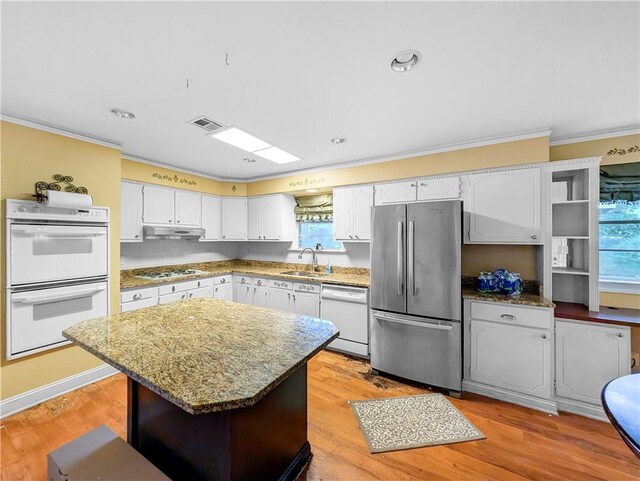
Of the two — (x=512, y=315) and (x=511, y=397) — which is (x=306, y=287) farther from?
(x=511, y=397)

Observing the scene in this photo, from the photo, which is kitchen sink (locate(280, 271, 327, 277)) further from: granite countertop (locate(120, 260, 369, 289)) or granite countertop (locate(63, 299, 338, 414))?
granite countertop (locate(63, 299, 338, 414))

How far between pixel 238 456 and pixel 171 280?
2.93m

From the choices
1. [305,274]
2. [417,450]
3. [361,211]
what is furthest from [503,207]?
[305,274]

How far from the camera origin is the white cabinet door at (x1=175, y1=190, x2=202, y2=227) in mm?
4118

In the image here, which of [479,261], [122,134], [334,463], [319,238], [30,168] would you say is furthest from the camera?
[319,238]

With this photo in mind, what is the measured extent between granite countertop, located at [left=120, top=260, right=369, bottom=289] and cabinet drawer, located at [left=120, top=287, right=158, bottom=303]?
0.23 feet

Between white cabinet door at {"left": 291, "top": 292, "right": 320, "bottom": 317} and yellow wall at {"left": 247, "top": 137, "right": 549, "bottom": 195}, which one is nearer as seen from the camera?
yellow wall at {"left": 247, "top": 137, "right": 549, "bottom": 195}

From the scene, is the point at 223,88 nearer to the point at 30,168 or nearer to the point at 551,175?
the point at 30,168

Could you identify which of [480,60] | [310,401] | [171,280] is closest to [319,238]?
[171,280]

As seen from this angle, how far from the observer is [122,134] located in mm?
2791

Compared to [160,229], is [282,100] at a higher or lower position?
higher

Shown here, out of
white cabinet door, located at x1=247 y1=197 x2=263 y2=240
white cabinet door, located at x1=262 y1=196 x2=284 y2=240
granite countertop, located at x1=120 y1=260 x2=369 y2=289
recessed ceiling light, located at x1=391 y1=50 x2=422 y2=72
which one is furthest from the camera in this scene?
white cabinet door, located at x1=247 y1=197 x2=263 y2=240

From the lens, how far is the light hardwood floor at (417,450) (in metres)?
1.74

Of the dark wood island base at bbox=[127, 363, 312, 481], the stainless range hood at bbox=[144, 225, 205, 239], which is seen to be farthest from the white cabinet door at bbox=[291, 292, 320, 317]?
the dark wood island base at bbox=[127, 363, 312, 481]
